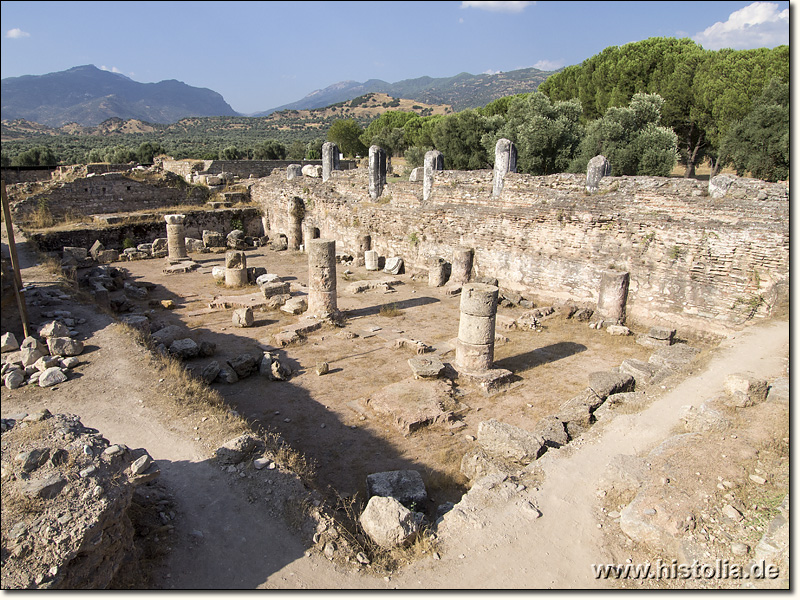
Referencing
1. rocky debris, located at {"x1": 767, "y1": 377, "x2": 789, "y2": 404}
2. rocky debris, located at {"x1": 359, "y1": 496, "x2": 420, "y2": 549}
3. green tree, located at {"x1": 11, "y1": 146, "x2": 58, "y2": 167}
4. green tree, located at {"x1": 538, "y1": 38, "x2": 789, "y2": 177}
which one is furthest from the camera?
green tree, located at {"x1": 11, "y1": 146, "x2": 58, "y2": 167}

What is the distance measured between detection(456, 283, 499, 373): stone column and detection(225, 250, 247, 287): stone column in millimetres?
9438

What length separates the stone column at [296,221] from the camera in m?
23.3

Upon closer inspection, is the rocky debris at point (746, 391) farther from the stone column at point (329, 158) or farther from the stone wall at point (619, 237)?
the stone column at point (329, 158)

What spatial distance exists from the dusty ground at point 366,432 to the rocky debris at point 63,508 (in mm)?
629

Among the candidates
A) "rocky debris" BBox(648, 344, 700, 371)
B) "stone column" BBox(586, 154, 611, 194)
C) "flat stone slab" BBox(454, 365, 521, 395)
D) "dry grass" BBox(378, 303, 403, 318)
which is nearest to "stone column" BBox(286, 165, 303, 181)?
"dry grass" BBox(378, 303, 403, 318)

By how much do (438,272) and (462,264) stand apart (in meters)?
0.92

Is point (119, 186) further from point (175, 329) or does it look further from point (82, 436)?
point (82, 436)

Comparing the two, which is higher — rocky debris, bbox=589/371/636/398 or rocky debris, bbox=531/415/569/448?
rocky debris, bbox=589/371/636/398

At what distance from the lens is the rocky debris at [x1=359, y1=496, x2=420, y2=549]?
502 centimetres

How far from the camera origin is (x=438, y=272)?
55.5ft

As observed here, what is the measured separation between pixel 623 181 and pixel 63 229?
72.6 ft

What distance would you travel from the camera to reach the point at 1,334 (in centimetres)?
779

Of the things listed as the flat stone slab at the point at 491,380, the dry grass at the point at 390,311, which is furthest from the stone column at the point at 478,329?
the dry grass at the point at 390,311

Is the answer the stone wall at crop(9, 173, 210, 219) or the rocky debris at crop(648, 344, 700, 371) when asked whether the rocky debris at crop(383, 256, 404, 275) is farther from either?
the stone wall at crop(9, 173, 210, 219)
